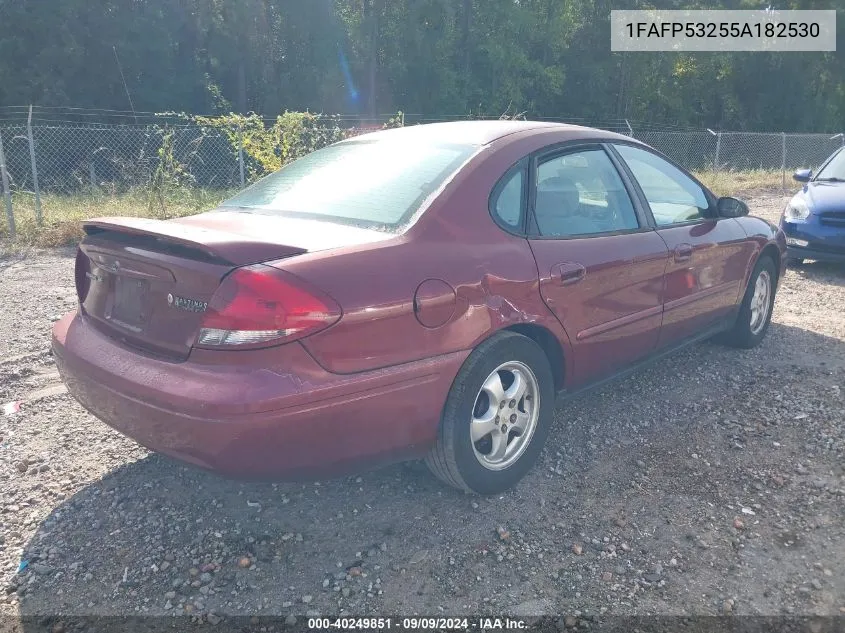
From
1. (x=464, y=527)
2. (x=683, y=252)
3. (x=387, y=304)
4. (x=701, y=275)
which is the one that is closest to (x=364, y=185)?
(x=387, y=304)

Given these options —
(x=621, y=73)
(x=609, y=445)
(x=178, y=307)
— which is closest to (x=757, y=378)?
(x=609, y=445)

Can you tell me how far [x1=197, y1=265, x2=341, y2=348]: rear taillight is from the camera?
234cm

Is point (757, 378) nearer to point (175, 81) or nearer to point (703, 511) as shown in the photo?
point (703, 511)

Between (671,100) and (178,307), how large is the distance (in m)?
41.3

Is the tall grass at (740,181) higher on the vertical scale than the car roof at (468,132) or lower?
lower

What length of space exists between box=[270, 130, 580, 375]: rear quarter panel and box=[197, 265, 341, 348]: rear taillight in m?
0.05

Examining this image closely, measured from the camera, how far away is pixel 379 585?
2.55m

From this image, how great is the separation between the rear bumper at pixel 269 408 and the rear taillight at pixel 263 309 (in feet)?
0.18

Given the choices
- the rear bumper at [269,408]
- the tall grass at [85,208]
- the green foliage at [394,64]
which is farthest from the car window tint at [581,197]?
the green foliage at [394,64]

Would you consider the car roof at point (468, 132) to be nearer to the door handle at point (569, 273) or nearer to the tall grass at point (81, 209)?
the door handle at point (569, 273)

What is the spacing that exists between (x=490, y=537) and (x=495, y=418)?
50cm

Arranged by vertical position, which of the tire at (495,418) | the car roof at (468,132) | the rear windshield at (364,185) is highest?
the car roof at (468,132)

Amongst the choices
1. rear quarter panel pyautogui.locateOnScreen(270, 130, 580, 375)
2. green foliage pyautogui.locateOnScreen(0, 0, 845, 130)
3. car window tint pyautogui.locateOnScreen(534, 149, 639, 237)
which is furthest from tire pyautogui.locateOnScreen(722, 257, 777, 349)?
green foliage pyautogui.locateOnScreen(0, 0, 845, 130)

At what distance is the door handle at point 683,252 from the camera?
396 cm
